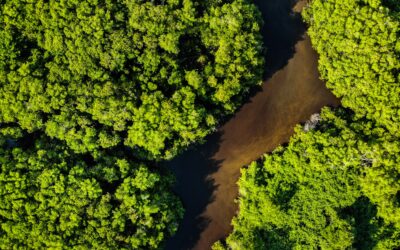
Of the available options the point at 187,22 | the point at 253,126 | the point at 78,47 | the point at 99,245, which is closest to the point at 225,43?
the point at 187,22

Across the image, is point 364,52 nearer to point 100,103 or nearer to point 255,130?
point 255,130

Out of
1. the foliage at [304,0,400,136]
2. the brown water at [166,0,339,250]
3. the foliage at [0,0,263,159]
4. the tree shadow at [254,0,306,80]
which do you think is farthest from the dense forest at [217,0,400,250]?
the foliage at [0,0,263,159]

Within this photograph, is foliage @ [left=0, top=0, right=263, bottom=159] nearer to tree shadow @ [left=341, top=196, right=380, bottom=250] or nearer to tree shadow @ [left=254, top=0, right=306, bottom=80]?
tree shadow @ [left=254, top=0, right=306, bottom=80]

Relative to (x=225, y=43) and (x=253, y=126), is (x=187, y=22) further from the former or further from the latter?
(x=253, y=126)

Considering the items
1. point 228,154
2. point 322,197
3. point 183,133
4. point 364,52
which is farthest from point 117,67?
point 322,197

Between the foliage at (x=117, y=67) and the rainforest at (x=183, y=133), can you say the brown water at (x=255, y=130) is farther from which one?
the foliage at (x=117, y=67)

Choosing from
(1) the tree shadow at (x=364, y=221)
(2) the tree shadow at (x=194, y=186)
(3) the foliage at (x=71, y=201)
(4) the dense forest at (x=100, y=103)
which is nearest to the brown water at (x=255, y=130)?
(2) the tree shadow at (x=194, y=186)
